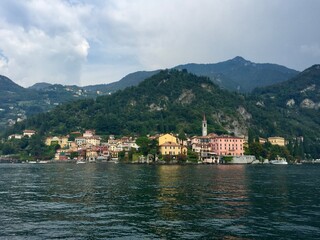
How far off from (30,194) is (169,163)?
9842cm

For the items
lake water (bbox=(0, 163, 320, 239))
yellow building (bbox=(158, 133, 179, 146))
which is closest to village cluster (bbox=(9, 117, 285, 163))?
yellow building (bbox=(158, 133, 179, 146))

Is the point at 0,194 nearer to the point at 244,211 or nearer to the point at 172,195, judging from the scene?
the point at 172,195

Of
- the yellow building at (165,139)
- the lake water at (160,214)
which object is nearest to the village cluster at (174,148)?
the yellow building at (165,139)

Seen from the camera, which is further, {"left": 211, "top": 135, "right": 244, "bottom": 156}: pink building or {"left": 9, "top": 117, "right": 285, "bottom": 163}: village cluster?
{"left": 211, "top": 135, "right": 244, "bottom": 156}: pink building

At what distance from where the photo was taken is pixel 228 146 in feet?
548

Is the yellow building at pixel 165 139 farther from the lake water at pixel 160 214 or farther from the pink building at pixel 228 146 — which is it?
the lake water at pixel 160 214

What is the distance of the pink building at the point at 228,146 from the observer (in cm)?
16625

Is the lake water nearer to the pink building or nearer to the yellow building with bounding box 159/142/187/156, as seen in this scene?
the yellow building with bounding box 159/142/187/156

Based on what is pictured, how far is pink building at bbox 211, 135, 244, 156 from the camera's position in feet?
545

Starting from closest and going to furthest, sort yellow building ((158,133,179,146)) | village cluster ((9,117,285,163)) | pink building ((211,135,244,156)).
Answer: village cluster ((9,117,285,163)), yellow building ((158,133,179,146)), pink building ((211,135,244,156))

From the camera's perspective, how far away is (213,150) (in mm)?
168000

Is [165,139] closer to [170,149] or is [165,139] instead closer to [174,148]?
[174,148]

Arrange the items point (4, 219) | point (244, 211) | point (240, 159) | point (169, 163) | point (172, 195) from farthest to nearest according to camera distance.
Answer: point (240, 159)
point (169, 163)
point (172, 195)
point (244, 211)
point (4, 219)


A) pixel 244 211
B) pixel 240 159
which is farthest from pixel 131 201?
pixel 240 159
